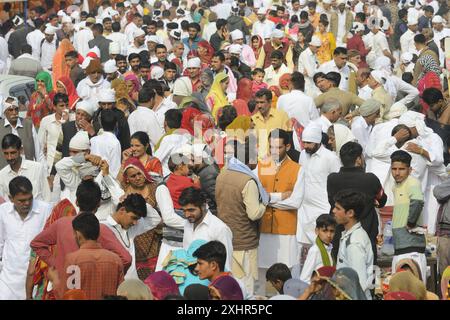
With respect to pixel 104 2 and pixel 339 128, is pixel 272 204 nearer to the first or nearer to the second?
pixel 339 128

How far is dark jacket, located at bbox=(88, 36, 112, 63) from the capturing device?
1984cm

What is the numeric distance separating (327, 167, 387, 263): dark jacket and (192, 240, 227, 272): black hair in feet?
6.40

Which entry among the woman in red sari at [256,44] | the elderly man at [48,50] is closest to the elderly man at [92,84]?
the woman in red sari at [256,44]

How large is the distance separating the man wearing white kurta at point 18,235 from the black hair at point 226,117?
3.78m

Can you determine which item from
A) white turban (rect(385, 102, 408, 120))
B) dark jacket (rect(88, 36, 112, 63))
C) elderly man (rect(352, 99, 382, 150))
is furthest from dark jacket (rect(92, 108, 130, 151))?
Answer: dark jacket (rect(88, 36, 112, 63))

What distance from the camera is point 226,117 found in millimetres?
12859

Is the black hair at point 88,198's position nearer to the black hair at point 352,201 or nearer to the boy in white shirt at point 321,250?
the boy in white shirt at point 321,250

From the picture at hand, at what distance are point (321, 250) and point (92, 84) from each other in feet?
22.0

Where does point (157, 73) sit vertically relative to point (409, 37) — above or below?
below

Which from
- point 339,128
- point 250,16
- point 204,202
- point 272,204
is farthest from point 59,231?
point 250,16

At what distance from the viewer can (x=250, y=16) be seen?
2509cm

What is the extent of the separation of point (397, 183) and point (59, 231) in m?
3.08

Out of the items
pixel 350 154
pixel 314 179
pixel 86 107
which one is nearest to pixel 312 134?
pixel 314 179

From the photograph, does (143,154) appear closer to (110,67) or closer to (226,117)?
(226,117)
